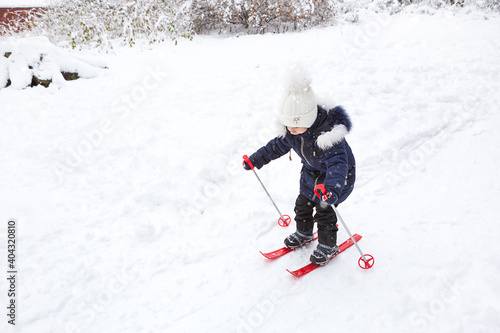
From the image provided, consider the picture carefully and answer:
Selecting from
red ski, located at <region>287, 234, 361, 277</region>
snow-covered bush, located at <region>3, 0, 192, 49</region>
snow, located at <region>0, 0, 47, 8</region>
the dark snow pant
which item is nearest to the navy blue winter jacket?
the dark snow pant

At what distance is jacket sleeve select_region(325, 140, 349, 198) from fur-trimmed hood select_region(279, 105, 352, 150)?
3.5 inches

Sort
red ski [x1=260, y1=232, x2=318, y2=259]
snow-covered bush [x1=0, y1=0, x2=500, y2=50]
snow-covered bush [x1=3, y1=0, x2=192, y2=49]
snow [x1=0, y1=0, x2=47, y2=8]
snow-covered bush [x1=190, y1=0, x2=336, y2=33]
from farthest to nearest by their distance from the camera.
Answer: snow [x1=0, y1=0, x2=47, y2=8] → snow-covered bush [x1=190, y1=0, x2=336, y2=33] → snow-covered bush [x1=0, y1=0, x2=500, y2=50] → snow-covered bush [x1=3, y1=0, x2=192, y2=49] → red ski [x1=260, y1=232, x2=318, y2=259]

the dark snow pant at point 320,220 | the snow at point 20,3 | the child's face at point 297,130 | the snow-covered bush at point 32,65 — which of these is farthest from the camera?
the snow at point 20,3

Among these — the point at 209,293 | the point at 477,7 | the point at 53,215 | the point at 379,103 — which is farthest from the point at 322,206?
the point at 477,7

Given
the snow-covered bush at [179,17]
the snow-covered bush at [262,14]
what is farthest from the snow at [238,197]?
the snow-covered bush at [262,14]

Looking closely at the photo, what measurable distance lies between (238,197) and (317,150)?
1.83 meters

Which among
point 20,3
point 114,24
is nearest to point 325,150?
point 114,24

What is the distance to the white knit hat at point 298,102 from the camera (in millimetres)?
2565

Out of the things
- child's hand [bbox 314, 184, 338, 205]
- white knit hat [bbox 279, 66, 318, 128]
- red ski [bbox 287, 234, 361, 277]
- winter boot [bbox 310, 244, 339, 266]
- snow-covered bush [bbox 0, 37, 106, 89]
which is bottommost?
red ski [bbox 287, 234, 361, 277]

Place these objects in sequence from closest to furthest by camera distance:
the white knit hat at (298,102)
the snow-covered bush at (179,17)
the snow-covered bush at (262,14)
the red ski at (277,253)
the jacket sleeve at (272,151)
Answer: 1. the white knit hat at (298,102)
2. the jacket sleeve at (272,151)
3. the red ski at (277,253)
4. the snow-covered bush at (179,17)
5. the snow-covered bush at (262,14)

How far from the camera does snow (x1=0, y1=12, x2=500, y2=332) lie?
9.13ft

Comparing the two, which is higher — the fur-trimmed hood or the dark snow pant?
the fur-trimmed hood

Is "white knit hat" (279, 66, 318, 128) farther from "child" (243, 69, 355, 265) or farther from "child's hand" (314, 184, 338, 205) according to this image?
"child's hand" (314, 184, 338, 205)

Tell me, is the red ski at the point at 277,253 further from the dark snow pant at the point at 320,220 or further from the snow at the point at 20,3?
the snow at the point at 20,3
